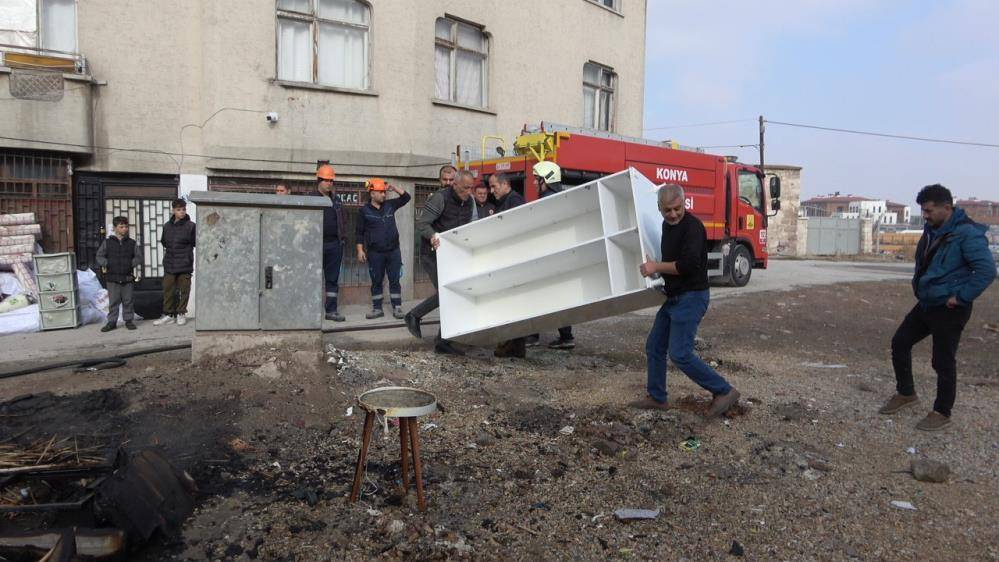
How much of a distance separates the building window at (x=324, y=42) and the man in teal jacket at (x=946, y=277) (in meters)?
9.13

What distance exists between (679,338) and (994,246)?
93.7 feet

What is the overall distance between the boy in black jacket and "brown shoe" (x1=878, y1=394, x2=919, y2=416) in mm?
8427

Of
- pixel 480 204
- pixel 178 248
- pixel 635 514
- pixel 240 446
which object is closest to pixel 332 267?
pixel 178 248

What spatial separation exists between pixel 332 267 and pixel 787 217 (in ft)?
103

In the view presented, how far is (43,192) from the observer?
394 inches

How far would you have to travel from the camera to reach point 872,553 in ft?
10.3

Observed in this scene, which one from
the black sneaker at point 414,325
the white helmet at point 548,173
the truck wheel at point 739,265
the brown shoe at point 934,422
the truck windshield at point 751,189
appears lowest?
the brown shoe at point 934,422

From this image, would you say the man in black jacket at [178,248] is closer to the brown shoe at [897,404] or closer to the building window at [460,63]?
the building window at [460,63]

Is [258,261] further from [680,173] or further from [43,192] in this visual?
[680,173]

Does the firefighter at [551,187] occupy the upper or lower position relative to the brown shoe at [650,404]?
upper

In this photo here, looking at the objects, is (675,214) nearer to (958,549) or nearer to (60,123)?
(958,549)

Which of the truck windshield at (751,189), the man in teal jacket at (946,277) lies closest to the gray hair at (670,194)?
the man in teal jacket at (946,277)

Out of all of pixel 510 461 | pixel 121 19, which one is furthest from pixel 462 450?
pixel 121 19

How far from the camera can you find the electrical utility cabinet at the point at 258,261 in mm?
5465
